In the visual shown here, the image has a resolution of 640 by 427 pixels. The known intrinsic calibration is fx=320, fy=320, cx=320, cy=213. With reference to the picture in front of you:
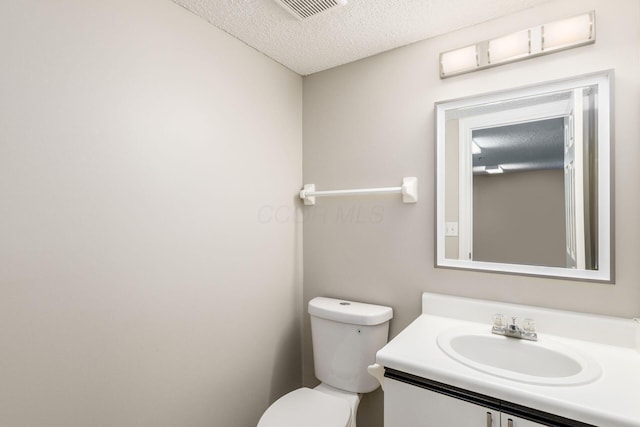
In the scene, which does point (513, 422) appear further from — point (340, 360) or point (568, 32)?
point (568, 32)

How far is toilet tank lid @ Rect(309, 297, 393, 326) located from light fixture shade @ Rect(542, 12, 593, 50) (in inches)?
54.2

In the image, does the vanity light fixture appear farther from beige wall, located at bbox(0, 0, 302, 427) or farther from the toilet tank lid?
the toilet tank lid

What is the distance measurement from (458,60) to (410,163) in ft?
1.70

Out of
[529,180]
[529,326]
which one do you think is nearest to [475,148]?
[529,180]

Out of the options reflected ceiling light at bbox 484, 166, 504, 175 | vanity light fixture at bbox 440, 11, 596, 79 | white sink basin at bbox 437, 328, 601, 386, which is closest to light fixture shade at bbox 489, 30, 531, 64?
vanity light fixture at bbox 440, 11, 596, 79

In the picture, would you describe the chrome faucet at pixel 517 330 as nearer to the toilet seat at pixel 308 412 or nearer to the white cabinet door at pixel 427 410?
the white cabinet door at pixel 427 410

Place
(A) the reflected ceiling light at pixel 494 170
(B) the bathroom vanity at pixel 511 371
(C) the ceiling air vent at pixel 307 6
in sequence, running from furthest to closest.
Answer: (A) the reflected ceiling light at pixel 494 170 < (C) the ceiling air vent at pixel 307 6 < (B) the bathroom vanity at pixel 511 371

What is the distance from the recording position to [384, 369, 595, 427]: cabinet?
917 millimetres

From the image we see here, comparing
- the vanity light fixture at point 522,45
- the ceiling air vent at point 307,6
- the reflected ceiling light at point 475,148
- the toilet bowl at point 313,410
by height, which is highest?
the ceiling air vent at point 307,6

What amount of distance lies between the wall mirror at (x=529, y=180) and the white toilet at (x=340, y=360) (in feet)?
1.56

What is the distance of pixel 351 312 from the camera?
162cm

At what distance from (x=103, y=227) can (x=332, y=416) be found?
3.96 ft

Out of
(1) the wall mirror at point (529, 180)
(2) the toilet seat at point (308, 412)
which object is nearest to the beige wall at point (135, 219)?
(2) the toilet seat at point (308, 412)

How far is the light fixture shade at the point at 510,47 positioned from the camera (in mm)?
1356
